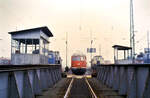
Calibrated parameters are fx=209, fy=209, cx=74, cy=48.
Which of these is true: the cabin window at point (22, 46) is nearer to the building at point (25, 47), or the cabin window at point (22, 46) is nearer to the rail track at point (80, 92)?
the building at point (25, 47)

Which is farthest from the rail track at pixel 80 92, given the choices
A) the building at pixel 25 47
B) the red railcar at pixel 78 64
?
the red railcar at pixel 78 64

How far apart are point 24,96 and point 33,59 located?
769 inches

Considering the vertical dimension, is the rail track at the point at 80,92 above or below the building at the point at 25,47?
below

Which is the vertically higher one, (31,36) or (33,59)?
(31,36)

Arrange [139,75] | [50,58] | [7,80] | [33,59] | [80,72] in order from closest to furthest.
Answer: [7,80]
[139,75]
[33,59]
[50,58]
[80,72]

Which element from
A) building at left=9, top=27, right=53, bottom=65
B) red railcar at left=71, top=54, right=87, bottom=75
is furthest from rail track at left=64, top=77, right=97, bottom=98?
red railcar at left=71, top=54, right=87, bottom=75

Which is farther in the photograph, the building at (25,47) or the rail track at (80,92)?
the building at (25,47)

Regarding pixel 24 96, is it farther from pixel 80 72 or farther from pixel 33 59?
pixel 80 72

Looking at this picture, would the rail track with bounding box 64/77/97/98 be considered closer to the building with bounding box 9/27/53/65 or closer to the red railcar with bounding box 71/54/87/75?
the building with bounding box 9/27/53/65

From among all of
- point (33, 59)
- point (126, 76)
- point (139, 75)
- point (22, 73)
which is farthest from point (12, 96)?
point (33, 59)

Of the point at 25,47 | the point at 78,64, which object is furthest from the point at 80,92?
the point at 78,64

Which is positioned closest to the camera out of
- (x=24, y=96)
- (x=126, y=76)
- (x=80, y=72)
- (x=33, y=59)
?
(x=24, y=96)

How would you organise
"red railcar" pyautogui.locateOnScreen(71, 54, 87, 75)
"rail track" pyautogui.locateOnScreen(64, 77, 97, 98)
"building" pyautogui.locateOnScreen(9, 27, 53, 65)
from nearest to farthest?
"rail track" pyautogui.locateOnScreen(64, 77, 97, 98), "building" pyautogui.locateOnScreen(9, 27, 53, 65), "red railcar" pyautogui.locateOnScreen(71, 54, 87, 75)

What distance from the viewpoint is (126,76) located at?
1323cm
